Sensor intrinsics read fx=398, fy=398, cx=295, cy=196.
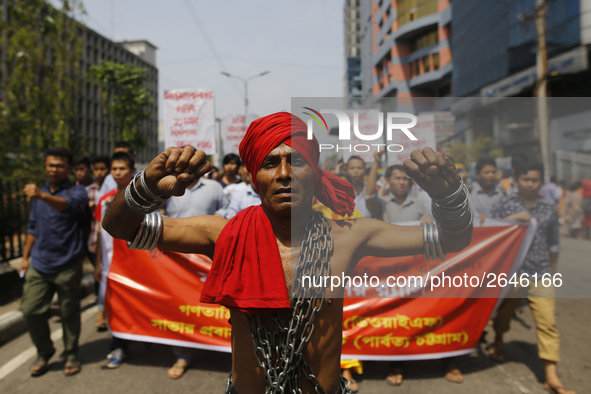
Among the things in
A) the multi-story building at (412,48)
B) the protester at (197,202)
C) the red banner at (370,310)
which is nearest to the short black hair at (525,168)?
the red banner at (370,310)

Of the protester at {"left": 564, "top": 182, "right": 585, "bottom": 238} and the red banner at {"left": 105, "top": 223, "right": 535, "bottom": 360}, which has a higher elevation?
the protester at {"left": 564, "top": 182, "right": 585, "bottom": 238}

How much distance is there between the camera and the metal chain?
1.46 metres

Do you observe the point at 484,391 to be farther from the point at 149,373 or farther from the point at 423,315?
the point at 149,373

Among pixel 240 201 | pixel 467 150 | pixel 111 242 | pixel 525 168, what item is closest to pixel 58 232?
pixel 111 242

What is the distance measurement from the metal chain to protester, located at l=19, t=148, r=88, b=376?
3.04 metres

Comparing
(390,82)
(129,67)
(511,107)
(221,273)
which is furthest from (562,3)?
(390,82)

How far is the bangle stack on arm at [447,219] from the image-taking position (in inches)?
52.9

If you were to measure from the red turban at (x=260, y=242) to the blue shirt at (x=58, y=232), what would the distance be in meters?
2.92

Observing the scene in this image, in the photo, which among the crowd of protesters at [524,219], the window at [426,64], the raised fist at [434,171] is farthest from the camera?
the window at [426,64]

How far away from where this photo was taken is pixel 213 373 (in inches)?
145

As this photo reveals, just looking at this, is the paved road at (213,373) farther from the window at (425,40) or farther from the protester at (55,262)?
the window at (425,40)

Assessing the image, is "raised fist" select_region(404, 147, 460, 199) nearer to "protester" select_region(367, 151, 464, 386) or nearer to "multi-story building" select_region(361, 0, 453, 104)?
"protester" select_region(367, 151, 464, 386)

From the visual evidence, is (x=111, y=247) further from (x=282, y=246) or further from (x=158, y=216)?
(x=282, y=246)

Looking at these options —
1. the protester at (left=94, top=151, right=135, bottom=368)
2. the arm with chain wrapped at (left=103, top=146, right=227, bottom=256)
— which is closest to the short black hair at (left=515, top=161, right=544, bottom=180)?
the arm with chain wrapped at (left=103, top=146, right=227, bottom=256)
